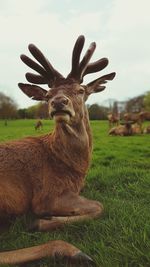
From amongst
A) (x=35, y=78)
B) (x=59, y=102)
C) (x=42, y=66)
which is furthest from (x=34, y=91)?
(x=59, y=102)

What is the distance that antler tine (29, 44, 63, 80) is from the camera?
626 cm

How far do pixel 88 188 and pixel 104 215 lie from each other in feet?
6.39

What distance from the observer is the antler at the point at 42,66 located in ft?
20.6

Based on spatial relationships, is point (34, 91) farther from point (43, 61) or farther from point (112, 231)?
point (112, 231)

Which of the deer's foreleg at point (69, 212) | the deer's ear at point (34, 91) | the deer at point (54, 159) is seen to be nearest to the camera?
the deer's foreleg at point (69, 212)

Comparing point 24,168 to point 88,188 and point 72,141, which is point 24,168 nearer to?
point 72,141

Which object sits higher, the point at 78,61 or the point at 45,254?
the point at 78,61

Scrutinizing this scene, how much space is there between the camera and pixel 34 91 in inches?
268

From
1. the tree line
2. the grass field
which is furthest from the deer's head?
the tree line

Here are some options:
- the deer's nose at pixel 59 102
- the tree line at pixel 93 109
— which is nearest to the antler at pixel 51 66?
the deer's nose at pixel 59 102

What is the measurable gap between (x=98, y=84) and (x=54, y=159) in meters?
1.76

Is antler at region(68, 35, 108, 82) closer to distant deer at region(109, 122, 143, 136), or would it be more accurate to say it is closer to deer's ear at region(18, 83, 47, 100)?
deer's ear at region(18, 83, 47, 100)

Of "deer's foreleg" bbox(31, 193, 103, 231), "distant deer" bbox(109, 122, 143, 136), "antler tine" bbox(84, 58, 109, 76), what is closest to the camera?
"deer's foreleg" bbox(31, 193, 103, 231)

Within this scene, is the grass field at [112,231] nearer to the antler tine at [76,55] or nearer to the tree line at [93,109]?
the antler tine at [76,55]
